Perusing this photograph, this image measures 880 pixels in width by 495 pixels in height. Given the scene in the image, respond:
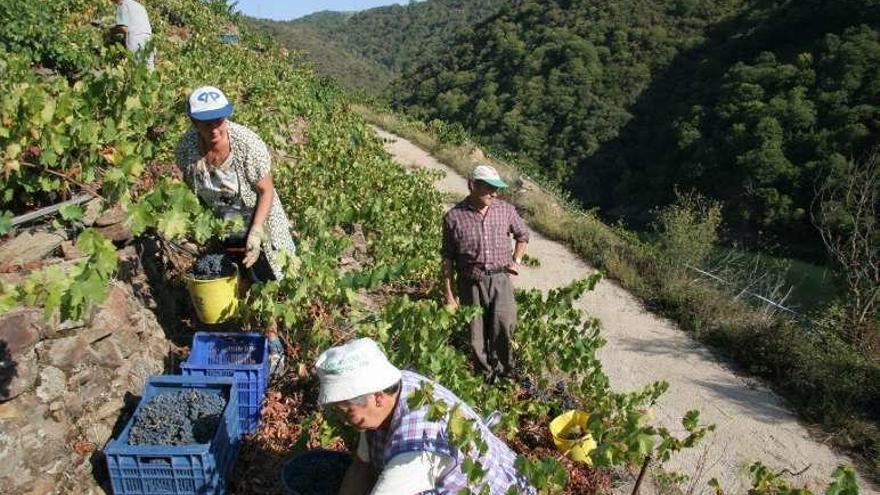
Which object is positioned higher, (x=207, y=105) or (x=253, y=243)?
(x=207, y=105)

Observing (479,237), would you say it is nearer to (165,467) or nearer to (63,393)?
(165,467)

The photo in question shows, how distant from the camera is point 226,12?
20.8 m

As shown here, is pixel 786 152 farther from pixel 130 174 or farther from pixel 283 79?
pixel 130 174

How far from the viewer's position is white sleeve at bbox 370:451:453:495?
209 centimetres

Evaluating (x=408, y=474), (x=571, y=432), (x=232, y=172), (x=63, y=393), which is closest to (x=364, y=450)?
(x=408, y=474)

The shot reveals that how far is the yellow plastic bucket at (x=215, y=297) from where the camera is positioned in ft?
12.5

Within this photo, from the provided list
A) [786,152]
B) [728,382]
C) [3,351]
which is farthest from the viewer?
[786,152]

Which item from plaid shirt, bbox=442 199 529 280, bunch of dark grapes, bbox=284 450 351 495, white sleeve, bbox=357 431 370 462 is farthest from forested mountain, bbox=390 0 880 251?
white sleeve, bbox=357 431 370 462

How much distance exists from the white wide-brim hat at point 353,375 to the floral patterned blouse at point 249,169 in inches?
70.1

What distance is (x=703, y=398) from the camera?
5660 mm

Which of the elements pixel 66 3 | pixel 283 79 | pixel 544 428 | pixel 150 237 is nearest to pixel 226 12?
pixel 283 79

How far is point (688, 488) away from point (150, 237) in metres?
4.12

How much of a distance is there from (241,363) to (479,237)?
168 centimetres

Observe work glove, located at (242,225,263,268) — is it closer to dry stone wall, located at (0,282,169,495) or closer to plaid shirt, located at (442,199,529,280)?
dry stone wall, located at (0,282,169,495)
